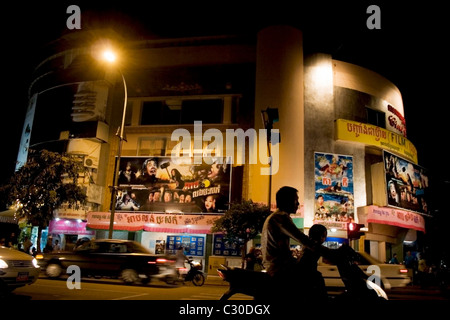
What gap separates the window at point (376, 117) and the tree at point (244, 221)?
12340mm

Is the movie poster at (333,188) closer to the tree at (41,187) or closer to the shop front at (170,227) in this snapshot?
the shop front at (170,227)

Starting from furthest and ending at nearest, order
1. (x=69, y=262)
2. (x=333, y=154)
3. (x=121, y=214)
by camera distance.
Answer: (x=333, y=154) < (x=121, y=214) < (x=69, y=262)

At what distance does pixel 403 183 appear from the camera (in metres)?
25.5

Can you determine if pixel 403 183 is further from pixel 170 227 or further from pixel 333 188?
pixel 170 227

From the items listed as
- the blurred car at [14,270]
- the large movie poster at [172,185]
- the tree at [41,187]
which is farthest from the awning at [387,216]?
the blurred car at [14,270]

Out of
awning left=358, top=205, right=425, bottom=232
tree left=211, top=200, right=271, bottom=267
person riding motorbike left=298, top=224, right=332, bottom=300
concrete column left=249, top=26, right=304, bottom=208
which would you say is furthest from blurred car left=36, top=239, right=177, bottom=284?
awning left=358, top=205, right=425, bottom=232

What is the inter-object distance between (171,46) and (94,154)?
30.9ft

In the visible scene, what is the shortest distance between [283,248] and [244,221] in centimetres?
Answer: 1546

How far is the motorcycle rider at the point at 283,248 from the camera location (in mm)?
3671

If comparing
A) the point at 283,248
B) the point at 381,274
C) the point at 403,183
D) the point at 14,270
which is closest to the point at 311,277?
the point at 283,248

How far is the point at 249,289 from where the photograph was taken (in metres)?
4.02

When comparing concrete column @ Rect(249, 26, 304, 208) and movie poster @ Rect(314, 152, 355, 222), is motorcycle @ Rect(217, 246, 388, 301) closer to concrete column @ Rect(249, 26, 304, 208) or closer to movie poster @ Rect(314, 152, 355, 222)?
concrete column @ Rect(249, 26, 304, 208)
